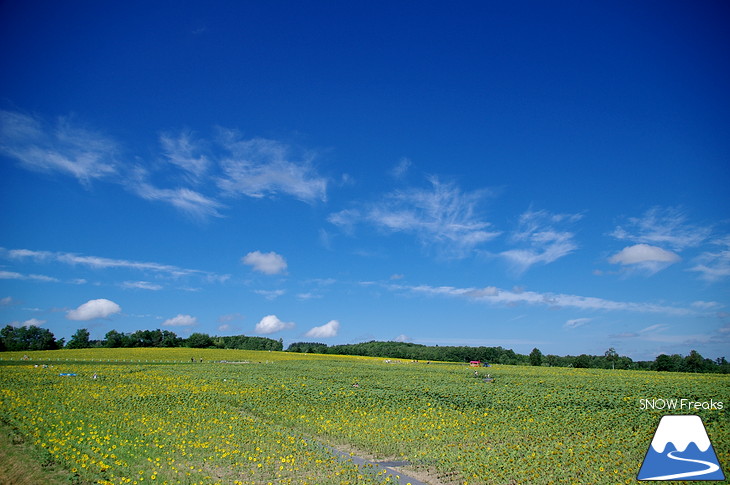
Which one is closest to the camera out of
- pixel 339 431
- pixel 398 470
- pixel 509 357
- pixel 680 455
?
pixel 680 455

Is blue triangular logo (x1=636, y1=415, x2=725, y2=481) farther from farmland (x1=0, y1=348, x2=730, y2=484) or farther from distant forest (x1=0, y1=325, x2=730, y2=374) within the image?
distant forest (x1=0, y1=325, x2=730, y2=374)

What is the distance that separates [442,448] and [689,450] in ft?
28.9

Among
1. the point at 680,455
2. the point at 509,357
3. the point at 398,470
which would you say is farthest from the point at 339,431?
the point at 509,357

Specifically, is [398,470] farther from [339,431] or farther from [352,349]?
[352,349]

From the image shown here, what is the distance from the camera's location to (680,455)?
14.7 meters

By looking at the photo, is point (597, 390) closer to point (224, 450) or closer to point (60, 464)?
point (224, 450)

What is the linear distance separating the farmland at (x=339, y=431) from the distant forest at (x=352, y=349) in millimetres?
85716

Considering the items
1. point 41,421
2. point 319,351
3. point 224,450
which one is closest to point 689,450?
point 224,450

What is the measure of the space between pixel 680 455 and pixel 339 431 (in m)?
14.5

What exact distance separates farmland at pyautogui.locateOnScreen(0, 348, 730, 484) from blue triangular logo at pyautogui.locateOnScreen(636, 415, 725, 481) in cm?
54

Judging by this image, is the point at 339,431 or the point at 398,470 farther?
the point at 339,431

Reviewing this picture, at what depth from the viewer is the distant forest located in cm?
10694

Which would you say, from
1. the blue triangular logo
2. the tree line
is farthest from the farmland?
the tree line

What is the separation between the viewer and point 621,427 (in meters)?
20.8
